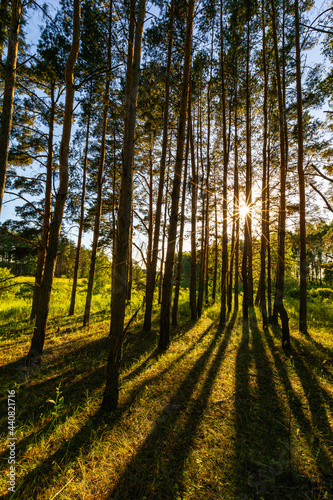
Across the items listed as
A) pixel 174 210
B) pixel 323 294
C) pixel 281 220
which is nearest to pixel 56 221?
pixel 174 210

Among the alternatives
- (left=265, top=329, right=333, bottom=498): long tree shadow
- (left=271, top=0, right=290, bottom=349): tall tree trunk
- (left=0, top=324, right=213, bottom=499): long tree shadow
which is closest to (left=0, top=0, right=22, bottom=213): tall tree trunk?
(left=0, top=324, right=213, bottom=499): long tree shadow

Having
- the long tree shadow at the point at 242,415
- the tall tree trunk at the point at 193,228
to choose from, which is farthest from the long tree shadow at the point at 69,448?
the tall tree trunk at the point at 193,228

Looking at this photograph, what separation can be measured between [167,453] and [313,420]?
7.65 ft

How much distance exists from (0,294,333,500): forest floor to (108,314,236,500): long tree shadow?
0.04 ft

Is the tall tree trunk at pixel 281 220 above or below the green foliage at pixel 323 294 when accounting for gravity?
above

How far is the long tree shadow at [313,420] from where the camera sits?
1946mm

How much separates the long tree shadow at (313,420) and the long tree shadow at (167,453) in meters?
1.29

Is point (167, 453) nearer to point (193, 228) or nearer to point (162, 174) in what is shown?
point (162, 174)

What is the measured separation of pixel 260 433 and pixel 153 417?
153cm

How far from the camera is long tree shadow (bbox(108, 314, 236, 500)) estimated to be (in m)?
1.84

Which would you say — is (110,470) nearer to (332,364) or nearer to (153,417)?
(153,417)

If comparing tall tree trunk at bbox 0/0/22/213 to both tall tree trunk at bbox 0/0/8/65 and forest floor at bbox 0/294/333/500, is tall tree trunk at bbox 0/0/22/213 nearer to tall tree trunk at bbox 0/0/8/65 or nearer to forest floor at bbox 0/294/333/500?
tall tree trunk at bbox 0/0/8/65

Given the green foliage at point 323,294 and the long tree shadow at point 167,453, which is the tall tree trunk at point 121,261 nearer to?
the long tree shadow at point 167,453

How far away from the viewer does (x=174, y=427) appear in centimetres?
264
